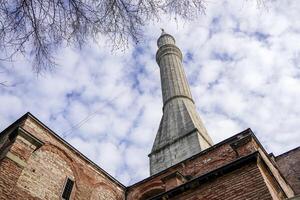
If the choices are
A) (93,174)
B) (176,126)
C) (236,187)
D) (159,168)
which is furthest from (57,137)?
(176,126)

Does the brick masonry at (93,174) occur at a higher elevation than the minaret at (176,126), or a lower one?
lower

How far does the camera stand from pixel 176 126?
17.0m

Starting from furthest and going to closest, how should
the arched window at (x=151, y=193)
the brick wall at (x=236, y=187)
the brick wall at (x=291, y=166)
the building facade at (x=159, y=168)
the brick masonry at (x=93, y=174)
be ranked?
the brick wall at (x=291, y=166) < the arched window at (x=151, y=193) < the building facade at (x=159, y=168) < the brick masonry at (x=93, y=174) < the brick wall at (x=236, y=187)

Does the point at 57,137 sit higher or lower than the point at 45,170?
higher

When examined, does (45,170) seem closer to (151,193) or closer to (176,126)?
(151,193)

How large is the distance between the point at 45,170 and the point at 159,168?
295 inches

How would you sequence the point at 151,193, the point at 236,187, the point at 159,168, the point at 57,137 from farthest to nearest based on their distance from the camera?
the point at 159,168
the point at 151,193
the point at 57,137
the point at 236,187

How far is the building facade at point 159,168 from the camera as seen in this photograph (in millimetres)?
7586

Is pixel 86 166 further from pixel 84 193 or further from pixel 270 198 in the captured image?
pixel 270 198

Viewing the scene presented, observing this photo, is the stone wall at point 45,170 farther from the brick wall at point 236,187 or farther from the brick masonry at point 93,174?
the brick wall at point 236,187

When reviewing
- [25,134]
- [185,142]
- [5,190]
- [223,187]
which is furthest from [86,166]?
[185,142]

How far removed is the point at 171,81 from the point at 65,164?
509 inches

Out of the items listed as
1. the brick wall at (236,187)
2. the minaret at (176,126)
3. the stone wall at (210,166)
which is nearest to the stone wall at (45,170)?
the stone wall at (210,166)

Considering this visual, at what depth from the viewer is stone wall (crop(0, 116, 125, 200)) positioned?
309 inches
